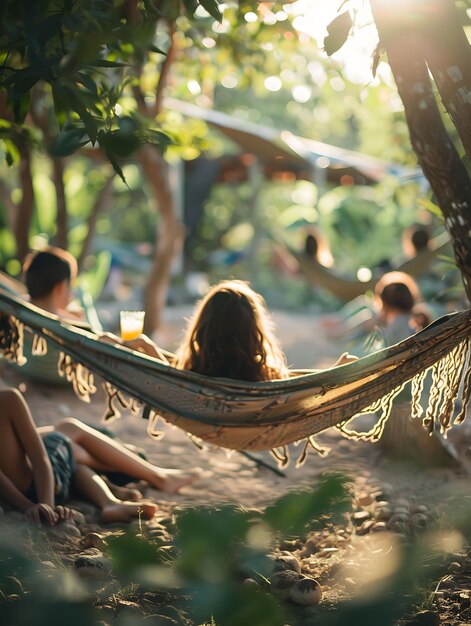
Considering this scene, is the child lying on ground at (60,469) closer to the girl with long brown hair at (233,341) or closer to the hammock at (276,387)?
the hammock at (276,387)

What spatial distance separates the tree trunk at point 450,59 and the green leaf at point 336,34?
231 mm

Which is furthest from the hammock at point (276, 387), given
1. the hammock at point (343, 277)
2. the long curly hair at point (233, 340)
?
the hammock at point (343, 277)

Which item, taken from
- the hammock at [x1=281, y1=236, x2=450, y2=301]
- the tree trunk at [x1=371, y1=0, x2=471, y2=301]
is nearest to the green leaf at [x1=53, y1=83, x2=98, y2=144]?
the tree trunk at [x1=371, y1=0, x2=471, y2=301]

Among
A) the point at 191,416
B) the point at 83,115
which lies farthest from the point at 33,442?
the point at 83,115

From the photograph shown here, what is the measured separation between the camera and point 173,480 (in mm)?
2717

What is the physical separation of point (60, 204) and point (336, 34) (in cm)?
382

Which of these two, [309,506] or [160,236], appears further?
[160,236]

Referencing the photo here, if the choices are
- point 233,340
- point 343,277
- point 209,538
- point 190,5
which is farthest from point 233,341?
point 343,277

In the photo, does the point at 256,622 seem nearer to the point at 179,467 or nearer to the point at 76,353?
the point at 76,353

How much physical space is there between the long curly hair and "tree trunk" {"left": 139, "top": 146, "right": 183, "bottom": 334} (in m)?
2.89

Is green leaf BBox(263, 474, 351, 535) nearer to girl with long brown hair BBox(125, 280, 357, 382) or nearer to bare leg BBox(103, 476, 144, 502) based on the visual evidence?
girl with long brown hair BBox(125, 280, 357, 382)

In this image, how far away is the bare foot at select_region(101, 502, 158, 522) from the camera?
2344mm

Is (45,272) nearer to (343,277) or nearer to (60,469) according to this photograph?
(60,469)

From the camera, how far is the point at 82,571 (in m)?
1.84
